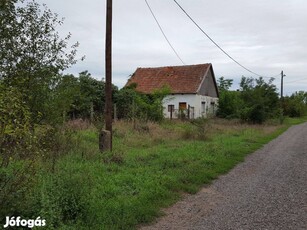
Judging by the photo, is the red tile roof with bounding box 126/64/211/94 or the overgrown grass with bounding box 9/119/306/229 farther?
the red tile roof with bounding box 126/64/211/94

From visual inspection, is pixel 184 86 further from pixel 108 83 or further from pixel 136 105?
pixel 108 83

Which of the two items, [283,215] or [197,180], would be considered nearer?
[283,215]

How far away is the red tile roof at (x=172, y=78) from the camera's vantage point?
118ft

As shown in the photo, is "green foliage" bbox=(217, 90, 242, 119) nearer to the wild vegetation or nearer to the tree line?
the tree line

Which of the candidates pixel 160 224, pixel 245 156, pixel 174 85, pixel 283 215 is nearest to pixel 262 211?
pixel 283 215

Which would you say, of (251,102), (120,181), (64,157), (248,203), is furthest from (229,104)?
(248,203)

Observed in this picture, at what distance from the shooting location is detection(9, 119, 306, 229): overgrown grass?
16.4 ft

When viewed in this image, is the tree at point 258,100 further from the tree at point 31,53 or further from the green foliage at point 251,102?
the tree at point 31,53

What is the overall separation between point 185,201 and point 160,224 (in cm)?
149

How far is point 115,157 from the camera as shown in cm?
968

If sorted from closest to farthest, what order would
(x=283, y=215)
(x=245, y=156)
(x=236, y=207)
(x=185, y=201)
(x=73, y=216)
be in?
(x=73, y=216) → (x=283, y=215) → (x=236, y=207) → (x=185, y=201) → (x=245, y=156)

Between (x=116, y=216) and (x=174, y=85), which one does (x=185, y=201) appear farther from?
(x=174, y=85)

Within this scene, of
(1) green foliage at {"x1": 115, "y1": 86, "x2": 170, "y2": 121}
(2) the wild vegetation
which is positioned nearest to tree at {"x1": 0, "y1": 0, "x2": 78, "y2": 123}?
(2) the wild vegetation

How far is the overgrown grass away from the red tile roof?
2221 cm
